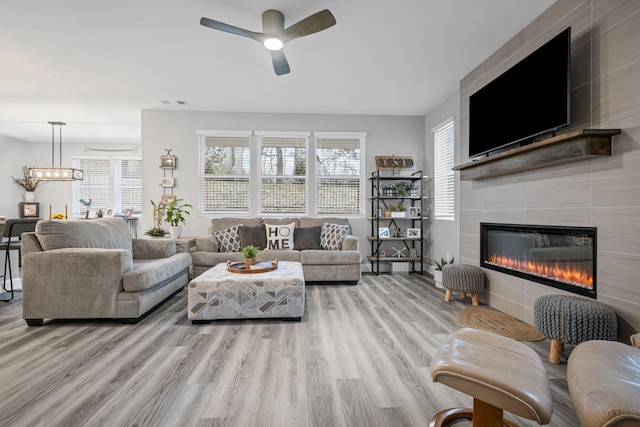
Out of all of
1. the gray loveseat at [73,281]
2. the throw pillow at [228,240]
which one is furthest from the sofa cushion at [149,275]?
the throw pillow at [228,240]

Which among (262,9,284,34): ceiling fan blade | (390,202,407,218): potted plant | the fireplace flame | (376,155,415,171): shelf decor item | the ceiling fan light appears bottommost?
the fireplace flame

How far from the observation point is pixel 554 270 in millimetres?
2680

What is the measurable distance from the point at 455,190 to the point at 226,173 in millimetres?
3708

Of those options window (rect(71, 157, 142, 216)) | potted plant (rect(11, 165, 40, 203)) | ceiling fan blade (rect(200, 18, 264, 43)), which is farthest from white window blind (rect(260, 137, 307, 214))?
potted plant (rect(11, 165, 40, 203))

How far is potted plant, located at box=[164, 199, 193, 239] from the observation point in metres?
4.96

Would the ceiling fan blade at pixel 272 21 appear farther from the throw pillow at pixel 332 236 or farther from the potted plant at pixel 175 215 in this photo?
the potted plant at pixel 175 215

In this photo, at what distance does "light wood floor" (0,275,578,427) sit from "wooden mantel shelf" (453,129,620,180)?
57.0 inches

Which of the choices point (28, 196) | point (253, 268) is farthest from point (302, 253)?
point (28, 196)

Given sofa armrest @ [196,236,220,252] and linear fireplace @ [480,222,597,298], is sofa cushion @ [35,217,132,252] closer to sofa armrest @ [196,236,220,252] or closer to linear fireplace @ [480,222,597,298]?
sofa armrest @ [196,236,220,252]

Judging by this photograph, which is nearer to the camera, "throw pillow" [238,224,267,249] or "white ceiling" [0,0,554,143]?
"white ceiling" [0,0,554,143]

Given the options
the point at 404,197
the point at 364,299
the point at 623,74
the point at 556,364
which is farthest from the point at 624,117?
the point at 404,197

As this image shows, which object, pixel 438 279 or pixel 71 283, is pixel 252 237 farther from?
pixel 438 279

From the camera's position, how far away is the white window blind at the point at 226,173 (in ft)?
18.1

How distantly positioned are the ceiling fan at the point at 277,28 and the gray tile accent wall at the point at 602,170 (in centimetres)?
189
